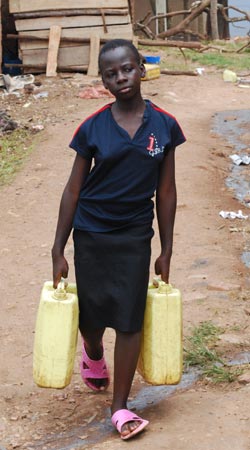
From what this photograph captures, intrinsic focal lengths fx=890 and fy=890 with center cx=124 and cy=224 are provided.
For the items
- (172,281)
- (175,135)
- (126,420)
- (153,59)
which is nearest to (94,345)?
(126,420)

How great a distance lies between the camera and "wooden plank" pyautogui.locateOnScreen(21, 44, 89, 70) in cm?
1338

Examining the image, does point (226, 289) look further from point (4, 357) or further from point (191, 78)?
point (191, 78)

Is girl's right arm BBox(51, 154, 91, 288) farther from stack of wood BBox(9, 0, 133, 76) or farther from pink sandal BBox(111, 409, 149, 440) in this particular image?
stack of wood BBox(9, 0, 133, 76)

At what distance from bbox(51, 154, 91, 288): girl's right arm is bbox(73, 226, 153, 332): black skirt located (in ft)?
0.20

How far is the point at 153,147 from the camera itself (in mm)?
3346

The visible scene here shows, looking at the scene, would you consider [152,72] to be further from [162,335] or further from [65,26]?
[162,335]

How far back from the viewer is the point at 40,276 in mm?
5766

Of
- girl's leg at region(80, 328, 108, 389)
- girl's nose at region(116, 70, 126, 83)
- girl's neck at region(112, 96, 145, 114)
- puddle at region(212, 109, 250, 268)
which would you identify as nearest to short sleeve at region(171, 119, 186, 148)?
girl's neck at region(112, 96, 145, 114)

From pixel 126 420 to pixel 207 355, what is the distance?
0.88 meters

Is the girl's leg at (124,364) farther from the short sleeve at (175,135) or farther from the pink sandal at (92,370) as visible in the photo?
the short sleeve at (175,135)

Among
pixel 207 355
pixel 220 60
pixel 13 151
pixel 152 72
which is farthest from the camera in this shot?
pixel 220 60

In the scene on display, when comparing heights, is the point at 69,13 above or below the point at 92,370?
below

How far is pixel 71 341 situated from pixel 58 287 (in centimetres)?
21

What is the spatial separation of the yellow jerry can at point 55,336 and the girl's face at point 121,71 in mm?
782
